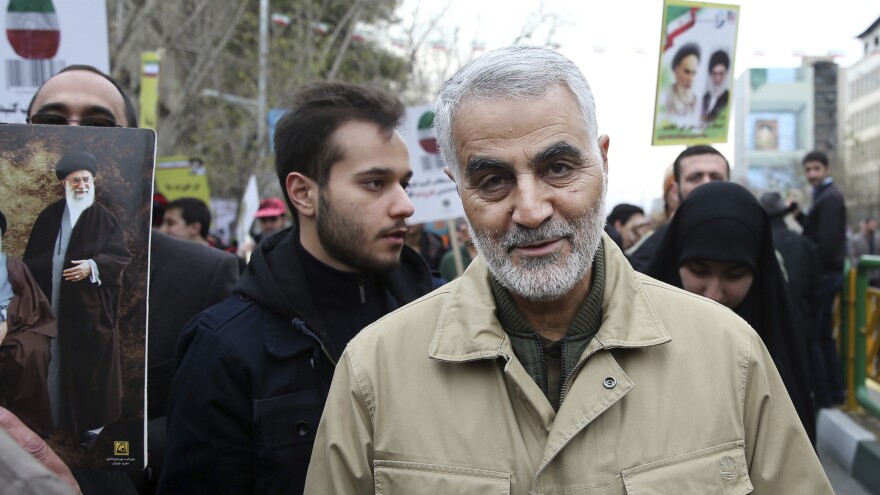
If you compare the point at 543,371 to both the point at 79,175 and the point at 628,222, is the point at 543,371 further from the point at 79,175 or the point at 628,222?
→ the point at 628,222

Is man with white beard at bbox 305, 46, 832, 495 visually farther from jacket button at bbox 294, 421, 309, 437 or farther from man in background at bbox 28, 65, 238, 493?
man in background at bbox 28, 65, 238, 493

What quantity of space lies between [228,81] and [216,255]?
2254 cm

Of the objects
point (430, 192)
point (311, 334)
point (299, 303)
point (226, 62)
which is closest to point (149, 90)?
point (430, 192)

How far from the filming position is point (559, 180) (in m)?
2.08

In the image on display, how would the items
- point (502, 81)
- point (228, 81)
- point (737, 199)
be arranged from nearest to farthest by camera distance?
1. point (502, 81)
2. point (737, 199)
3. point (228, 81)

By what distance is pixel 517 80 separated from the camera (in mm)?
2039

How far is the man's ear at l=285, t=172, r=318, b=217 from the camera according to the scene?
118 inches

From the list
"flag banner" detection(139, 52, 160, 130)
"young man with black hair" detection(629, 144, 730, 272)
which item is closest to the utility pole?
"flag banner" detection(139, 52, 160, 130)

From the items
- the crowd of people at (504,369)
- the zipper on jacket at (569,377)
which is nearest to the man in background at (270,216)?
the crowd of people at (504,369)

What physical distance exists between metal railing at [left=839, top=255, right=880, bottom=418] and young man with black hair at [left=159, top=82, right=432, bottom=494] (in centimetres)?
550

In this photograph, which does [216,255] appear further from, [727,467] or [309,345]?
[727,467]

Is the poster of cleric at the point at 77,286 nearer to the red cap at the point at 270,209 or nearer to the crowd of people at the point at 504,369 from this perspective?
the crowd of people at the point at 504,369

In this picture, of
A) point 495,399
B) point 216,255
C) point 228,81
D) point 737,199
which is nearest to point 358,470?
point 495,399

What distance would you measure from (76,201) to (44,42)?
2707mm
